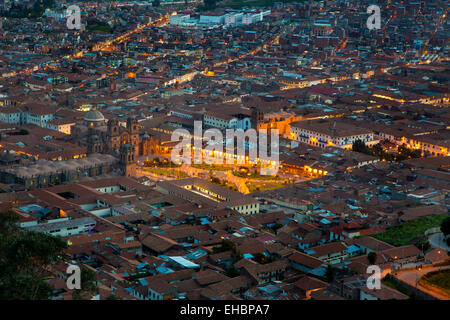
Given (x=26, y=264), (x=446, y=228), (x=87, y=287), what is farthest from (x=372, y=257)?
(x=26, y=264)

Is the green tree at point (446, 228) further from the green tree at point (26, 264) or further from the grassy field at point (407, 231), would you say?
the green tree at point (26, 264)

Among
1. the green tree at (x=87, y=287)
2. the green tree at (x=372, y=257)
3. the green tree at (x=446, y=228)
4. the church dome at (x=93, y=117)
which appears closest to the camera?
the green tree at (x=87, y=287)

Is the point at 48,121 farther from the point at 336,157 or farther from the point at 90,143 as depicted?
the point at 336,157

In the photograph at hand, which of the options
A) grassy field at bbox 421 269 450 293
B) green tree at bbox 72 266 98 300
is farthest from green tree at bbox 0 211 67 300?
grassy field at bbox 421 269 450 293

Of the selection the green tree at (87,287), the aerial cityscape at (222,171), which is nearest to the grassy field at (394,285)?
the aerial cityscape at (222,171)

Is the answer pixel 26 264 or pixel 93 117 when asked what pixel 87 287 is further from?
pixel 93 117
